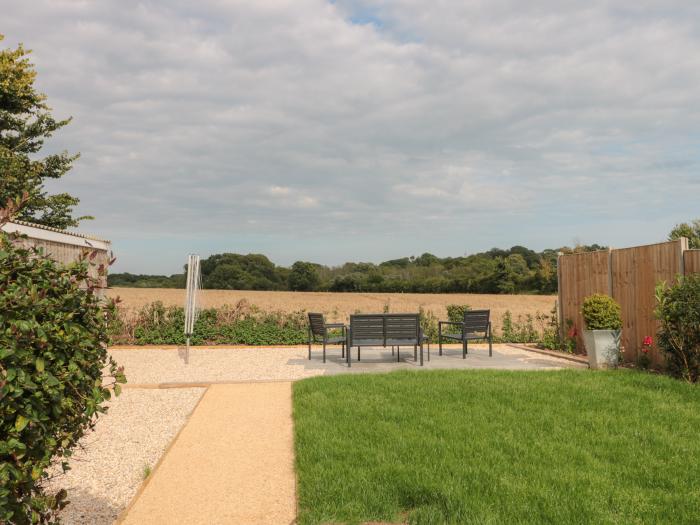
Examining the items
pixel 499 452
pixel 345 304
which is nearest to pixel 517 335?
pixel 499 452

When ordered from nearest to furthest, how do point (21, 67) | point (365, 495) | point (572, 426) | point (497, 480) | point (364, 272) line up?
1. point (365, 495)
2. point (497, 480)
3. point (572, 426)
4. point (21, 67)
5. point (364, 272)

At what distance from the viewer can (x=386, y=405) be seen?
6.34m

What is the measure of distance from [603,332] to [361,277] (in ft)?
129

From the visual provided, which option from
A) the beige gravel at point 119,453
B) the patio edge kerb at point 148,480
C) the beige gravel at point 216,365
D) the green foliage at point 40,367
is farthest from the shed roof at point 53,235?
the green foliage at point 40,367

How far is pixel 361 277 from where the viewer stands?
48406mm

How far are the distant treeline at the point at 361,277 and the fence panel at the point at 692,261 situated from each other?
35398 millimetres

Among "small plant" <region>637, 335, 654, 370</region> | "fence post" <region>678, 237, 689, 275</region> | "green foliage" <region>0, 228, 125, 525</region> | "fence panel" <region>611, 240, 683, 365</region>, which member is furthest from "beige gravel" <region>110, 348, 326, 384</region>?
"green foliage" <region>0, 228, 125, 525</region>

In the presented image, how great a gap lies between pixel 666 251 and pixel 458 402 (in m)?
4.77

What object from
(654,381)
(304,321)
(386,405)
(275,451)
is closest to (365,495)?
(275,451)

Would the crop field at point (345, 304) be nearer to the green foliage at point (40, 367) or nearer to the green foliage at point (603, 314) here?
the green foliage at point (603, 314)

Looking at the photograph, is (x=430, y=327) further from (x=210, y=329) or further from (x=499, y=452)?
(x=499, y=452)

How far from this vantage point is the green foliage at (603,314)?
911 cm

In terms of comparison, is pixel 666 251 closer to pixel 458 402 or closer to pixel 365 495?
pixel 458 402

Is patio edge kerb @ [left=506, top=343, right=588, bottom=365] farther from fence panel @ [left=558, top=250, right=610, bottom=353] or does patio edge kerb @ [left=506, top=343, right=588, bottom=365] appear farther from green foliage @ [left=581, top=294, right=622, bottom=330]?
green foliage @ [left=581, top=294, right=622, bottom=330]
